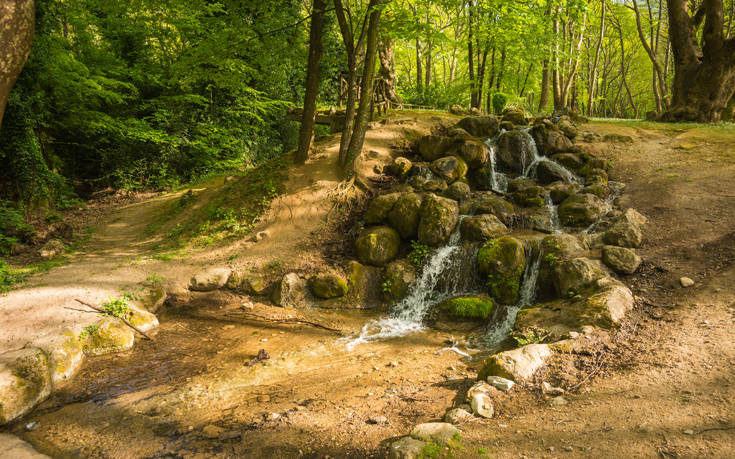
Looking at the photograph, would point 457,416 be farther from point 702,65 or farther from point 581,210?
point 702,65

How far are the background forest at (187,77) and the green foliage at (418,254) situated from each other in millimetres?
5993

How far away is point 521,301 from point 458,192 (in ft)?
11.3

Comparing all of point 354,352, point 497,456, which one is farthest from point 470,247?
point 497,456

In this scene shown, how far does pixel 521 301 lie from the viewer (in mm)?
6527

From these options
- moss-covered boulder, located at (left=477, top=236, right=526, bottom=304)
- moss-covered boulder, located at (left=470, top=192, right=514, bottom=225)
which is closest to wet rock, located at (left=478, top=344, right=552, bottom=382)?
moss-covered boulder, located at (left=477, top=236, right=526, bottom=304)

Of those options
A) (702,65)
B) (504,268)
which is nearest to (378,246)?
(504,268)

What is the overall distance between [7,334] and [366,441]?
19.0 feet

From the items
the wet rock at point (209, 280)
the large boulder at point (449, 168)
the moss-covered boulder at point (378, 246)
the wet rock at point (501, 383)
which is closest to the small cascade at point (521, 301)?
the wet rock at point (501, 383)

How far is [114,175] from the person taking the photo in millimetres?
15484

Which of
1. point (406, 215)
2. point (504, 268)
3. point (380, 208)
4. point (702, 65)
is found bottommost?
point (504, 268)

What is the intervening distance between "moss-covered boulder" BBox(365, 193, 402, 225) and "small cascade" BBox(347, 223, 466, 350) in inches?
64.8

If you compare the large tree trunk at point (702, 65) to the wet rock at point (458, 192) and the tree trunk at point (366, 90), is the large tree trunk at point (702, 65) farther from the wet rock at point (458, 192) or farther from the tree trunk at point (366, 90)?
the tree trunk at point (366, 90)

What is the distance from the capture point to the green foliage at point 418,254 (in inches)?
304

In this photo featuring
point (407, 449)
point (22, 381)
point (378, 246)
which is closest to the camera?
point (407, 449)
